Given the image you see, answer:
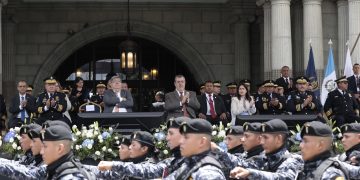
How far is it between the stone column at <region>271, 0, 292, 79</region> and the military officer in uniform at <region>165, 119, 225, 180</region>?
48.7 ft

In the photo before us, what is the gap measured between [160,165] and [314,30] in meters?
13.5

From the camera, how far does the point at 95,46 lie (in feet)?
89.9

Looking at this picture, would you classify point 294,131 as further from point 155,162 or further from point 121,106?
point 155,162

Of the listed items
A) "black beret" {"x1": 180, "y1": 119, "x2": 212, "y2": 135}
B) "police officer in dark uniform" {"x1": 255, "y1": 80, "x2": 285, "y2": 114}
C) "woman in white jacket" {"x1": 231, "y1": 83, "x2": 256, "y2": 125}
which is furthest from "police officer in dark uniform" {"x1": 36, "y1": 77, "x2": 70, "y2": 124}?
"black beret" {"x1": 180, "y1": 119, "x2": 212, "y2": 135}

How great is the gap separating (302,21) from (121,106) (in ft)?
30.9

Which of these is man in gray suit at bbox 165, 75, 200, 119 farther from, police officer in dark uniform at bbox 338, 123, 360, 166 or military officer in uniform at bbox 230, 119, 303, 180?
military officer in uniform at bbox 230, 119, 303, 180

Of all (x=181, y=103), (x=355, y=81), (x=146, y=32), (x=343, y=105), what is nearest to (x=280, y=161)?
(x=181, y=103)

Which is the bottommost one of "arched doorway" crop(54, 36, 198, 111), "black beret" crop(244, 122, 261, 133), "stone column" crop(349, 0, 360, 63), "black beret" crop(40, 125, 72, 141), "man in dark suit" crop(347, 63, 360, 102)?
"black beret" crop(244, 122, 261, 133)

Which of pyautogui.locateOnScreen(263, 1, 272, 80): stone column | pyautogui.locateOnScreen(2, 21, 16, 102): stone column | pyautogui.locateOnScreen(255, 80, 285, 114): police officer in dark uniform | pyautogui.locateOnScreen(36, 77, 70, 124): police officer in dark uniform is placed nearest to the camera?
pyautogui.locateOnScreen(36, 77, 70, 124): police officer in dark uniform

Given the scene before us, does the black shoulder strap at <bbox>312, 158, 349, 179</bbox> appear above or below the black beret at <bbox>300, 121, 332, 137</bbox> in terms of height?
below

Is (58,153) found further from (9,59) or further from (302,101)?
(9,59)

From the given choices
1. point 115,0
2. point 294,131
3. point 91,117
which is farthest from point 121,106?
point 115,0

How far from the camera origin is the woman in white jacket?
54.8 feet

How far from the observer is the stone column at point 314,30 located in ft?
68.1
